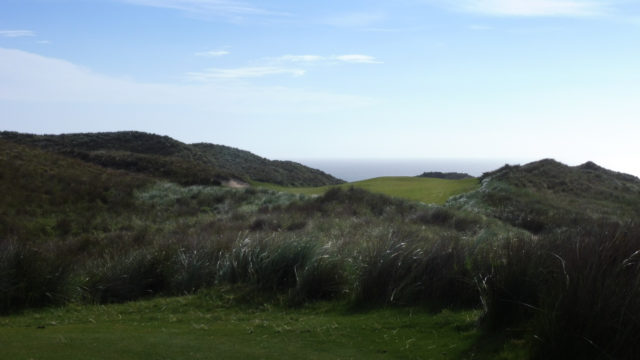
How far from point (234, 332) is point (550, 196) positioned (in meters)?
25.8

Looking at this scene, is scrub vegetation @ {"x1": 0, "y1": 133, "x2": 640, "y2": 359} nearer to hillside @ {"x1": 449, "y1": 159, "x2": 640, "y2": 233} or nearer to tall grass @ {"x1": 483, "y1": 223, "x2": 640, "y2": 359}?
tall grass @ {"x1": 483, "y1": 223, "x2": 640, "y2": 359}

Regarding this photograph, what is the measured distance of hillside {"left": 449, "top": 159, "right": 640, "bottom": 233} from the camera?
22000 mm

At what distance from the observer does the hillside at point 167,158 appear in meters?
40.4

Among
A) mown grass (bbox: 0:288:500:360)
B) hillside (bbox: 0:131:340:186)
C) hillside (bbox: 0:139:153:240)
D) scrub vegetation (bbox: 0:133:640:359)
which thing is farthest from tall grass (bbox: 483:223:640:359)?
hillside (bbox: 0:131:340:186)

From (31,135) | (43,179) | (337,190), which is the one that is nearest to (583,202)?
(337,190)

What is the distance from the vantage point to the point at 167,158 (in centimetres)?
4488

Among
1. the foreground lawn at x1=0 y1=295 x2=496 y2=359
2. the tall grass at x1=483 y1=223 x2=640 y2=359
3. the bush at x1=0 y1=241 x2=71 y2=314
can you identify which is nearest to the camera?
the tall grass at x1=483 y1=223 x2=640 y2=359

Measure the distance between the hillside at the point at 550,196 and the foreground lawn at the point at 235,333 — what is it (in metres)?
12.7

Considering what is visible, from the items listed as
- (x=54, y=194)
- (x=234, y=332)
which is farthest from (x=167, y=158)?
(x=234, y=332)

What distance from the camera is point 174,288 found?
30.0ft

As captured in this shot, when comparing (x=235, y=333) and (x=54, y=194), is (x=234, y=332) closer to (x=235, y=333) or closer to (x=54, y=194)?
(x=235, y=333)

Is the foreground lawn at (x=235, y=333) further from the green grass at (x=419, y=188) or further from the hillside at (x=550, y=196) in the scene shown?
the green grass at (x=419, y=188)

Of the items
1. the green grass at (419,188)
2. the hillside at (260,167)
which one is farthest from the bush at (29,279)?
the hillside at (260,167)

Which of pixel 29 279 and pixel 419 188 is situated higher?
pixel 419 188
